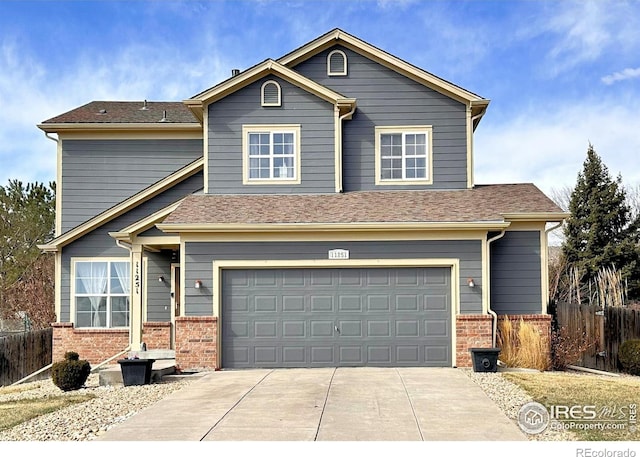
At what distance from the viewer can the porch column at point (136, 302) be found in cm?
1742

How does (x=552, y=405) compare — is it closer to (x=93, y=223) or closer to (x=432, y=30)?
(x=432, y=30)

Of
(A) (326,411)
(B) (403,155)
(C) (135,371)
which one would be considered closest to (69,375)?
(C) (135,371)

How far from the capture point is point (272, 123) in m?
16.9

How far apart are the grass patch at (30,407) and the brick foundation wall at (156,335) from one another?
17.1 ft

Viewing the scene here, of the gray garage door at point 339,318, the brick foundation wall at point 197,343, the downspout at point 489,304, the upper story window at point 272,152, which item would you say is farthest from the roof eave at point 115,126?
the downspout at point 489,304

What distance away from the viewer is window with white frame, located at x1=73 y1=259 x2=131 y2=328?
18250 millimetres

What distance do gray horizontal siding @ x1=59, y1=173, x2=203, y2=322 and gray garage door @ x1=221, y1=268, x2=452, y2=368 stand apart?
395cm


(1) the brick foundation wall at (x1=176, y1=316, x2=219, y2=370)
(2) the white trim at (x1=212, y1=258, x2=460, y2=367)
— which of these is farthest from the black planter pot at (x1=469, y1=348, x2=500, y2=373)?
(1) the brick foundation wall at (x1=176, y1=316, x2=219, y2=370)

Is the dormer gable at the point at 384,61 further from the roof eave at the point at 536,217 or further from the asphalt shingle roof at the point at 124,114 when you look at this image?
the asphalt shingle roof at the point at 124,114

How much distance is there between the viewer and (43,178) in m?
31.7

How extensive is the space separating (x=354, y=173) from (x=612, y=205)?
2171 centimetres

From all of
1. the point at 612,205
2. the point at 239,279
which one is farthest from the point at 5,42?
the point at 612,205
